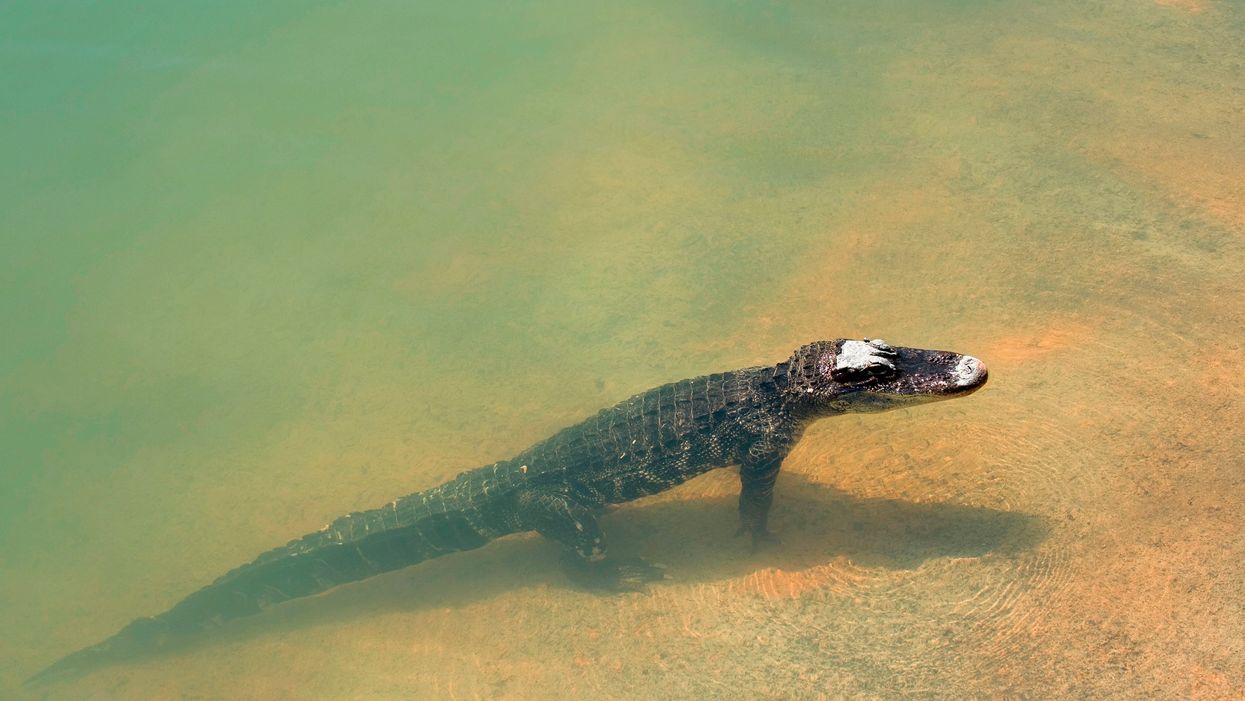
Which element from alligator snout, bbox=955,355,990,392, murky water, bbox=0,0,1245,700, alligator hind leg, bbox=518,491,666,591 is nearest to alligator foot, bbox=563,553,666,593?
alligator hind leg, bbox=518,491,666,591

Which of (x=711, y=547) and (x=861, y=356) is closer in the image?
(x=861, y=356)

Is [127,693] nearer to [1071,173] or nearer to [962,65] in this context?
[1071,173]

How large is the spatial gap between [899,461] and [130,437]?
7432 millimetres

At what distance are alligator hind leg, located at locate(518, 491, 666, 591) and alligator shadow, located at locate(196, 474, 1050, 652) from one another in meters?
0.15

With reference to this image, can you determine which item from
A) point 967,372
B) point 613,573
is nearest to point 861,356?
point 967,372

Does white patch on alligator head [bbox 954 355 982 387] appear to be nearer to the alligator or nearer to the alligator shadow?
the alligator

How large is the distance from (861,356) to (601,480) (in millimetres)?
2104

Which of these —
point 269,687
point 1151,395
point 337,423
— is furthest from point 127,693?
point 1151,395

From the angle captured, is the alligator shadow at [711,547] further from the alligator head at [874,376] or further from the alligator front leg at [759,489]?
the alligator head at [874,376]

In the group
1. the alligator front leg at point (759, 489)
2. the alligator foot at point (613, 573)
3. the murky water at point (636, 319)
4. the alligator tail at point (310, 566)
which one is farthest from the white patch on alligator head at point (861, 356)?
the alligator tail at point (310, 566)

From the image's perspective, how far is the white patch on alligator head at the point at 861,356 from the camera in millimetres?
5195

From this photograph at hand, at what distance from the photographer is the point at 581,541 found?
19.6 feet

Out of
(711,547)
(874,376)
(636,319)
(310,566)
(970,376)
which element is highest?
(970,376)

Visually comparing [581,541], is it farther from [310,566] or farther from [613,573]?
[310,566]
